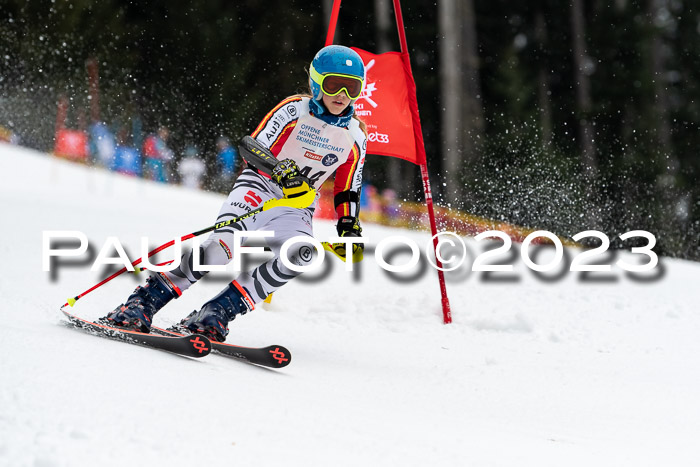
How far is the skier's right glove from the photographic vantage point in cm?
443

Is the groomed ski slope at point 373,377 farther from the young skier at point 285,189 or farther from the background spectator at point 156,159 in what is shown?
the background spectator at point 156,159

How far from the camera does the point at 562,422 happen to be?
4082 millimetres

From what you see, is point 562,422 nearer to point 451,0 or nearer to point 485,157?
point 485,157

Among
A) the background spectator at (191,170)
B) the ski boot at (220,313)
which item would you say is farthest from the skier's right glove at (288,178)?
the background spectator at (191,170)

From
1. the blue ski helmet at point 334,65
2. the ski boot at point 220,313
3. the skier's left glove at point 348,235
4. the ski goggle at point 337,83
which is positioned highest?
the blue ski helmet at point 334,65

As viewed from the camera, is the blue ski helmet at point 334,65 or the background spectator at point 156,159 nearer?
the blue ski helmet at point 334,65

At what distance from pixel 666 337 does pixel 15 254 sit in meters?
5.53

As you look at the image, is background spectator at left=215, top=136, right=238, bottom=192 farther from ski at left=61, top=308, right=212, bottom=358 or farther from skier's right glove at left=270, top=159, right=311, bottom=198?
ski at left=61, top=308, right=212, bottom=358

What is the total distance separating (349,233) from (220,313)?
3.06 feet

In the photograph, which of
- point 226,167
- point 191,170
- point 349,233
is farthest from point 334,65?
point 191,170

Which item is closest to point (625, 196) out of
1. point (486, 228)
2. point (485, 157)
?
point (485, 157)

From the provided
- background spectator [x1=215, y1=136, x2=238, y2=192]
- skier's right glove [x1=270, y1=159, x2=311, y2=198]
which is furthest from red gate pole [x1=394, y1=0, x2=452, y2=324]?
background spectator [x1=215, y1=136, x2=238, y2=192]

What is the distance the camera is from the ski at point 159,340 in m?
3.99

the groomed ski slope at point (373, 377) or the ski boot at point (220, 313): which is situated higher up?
the ski boot at point (220, 313)
